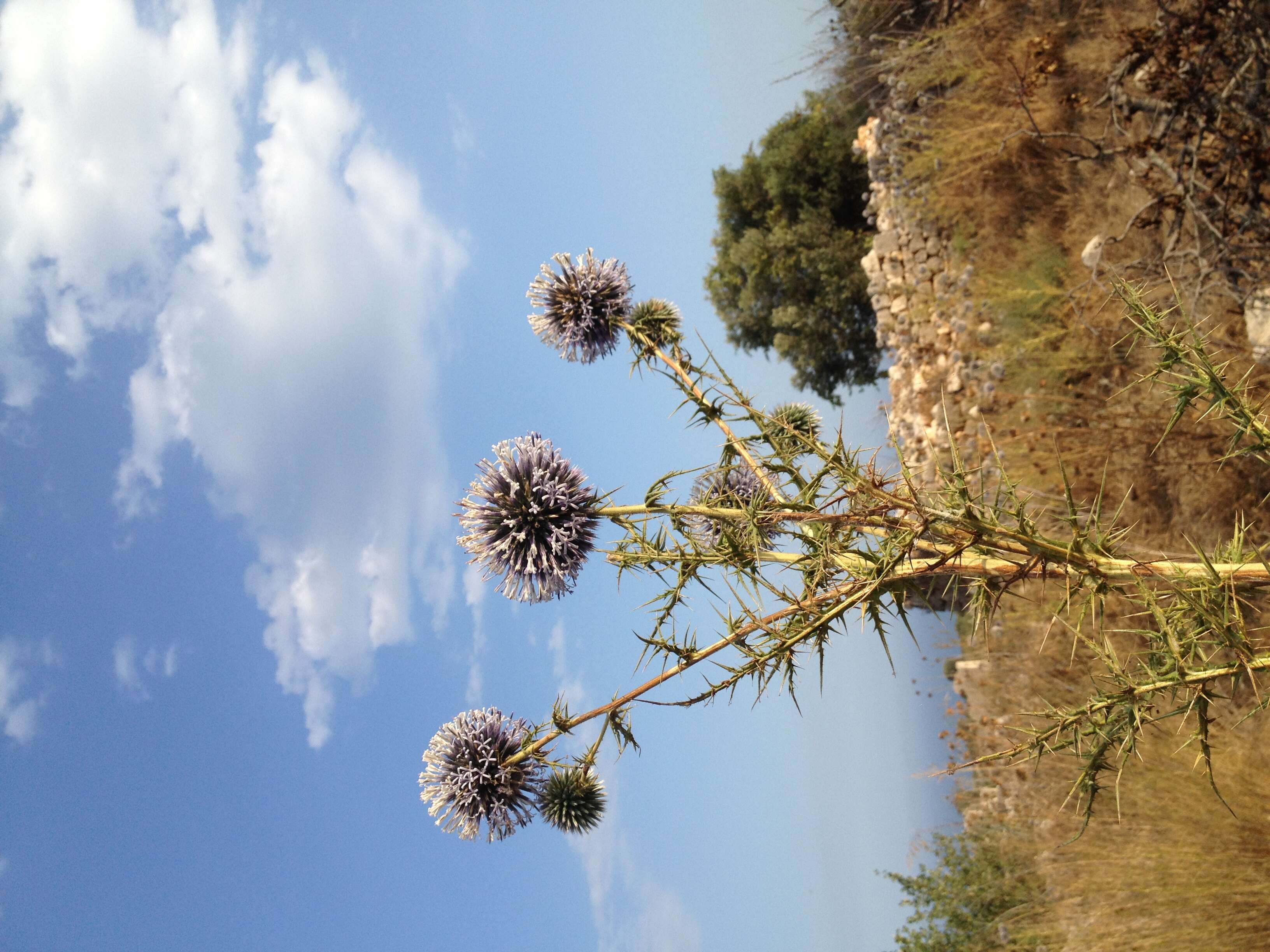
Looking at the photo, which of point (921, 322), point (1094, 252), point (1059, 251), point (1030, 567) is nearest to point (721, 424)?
point (1030, 567)

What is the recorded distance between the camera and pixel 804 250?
14.2m

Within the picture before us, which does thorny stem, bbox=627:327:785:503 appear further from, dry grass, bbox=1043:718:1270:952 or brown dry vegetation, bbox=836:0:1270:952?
dry grass, bbox=1043:718:1270:952

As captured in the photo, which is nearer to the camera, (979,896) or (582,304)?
(582,304)

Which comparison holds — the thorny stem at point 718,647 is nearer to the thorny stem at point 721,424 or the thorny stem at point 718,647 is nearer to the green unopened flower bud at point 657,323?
the thorny stem at point 721,424

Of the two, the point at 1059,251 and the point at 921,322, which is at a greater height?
the point at 921,322

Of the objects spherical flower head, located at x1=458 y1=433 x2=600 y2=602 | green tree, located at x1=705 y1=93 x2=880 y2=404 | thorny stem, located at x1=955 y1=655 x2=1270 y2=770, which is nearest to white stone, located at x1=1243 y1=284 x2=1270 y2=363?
thorny stem, located at x1=955 y1=655 x2=1270 y2=770

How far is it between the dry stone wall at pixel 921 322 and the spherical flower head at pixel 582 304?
16.5ft

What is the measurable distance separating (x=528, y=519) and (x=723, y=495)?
72 centimetres

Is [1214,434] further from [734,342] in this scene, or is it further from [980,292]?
[734,342]

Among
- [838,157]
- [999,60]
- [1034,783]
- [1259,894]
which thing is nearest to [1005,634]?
[1034,783]

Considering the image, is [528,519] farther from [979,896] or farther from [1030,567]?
[979,896]

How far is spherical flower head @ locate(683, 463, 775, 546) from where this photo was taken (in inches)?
102

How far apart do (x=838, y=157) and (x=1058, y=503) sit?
31.2 feet

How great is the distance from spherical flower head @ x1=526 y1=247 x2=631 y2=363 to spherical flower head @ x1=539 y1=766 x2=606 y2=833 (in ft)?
6.17
